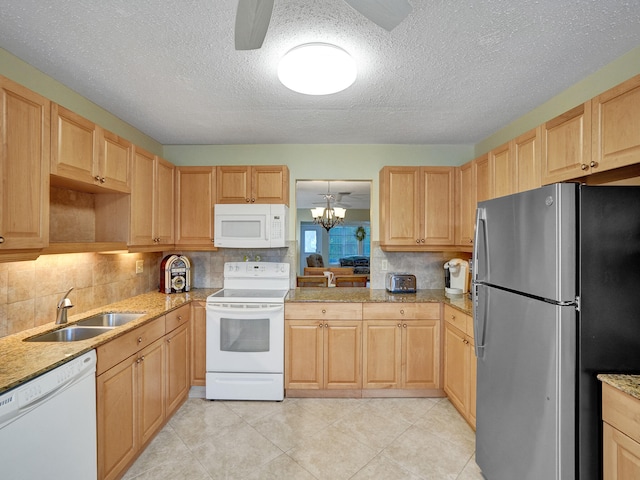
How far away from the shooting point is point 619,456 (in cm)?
115

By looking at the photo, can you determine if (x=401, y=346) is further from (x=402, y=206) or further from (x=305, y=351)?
(x=402, y=206)

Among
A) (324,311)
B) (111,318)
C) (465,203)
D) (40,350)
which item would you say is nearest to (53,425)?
(40,350)

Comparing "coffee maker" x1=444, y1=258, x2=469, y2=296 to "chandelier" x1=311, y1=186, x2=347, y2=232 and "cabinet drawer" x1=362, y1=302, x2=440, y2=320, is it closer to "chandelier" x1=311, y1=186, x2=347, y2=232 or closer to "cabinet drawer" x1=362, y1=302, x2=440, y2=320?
"cabinet drawer" x1=362, y1=302, x2=440, y2=320

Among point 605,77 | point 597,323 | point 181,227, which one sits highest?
point 605,77

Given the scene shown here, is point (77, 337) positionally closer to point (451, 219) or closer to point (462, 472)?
point (462, 472)

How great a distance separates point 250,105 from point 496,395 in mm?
2498

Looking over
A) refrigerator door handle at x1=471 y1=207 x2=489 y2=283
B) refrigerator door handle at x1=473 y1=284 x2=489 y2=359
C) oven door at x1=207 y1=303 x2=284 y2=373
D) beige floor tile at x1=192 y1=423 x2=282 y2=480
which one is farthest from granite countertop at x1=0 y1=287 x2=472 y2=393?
beige floor tile at x1=192 y1=423 x2=282 y2=480

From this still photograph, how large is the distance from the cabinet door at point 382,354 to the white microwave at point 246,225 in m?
1.21

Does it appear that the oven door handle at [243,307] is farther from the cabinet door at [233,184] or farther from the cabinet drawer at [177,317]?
the cabinet door at [233,184]

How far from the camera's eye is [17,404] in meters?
1.13

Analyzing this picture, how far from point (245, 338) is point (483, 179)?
2472mm

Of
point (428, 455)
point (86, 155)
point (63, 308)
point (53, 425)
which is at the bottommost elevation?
point (428, 455)

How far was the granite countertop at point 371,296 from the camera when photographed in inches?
105

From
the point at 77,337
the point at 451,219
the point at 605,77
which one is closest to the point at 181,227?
the point at 77,337
